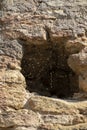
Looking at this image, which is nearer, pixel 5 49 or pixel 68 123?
pixel 68 123

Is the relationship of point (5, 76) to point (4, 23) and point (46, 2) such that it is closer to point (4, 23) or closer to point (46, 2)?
point (4, 23)

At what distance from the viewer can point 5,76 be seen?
368cm

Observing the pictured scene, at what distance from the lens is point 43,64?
4023mm

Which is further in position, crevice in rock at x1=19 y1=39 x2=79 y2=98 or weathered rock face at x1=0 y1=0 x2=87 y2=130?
crevice in rock at x1=19 y1=39 x2=79 y2=98

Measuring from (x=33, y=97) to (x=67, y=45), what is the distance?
0.57 meters

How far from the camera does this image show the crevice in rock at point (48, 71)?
3961 millimetres

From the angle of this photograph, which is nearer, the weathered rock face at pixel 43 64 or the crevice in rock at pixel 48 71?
the weathered rock face at pixel 43 64

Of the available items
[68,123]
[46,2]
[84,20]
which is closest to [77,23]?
[84,20]

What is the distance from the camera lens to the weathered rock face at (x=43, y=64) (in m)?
3.52

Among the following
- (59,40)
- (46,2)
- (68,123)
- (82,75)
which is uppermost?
(46,2)

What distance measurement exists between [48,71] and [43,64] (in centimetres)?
10

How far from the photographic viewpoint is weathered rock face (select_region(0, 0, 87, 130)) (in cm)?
352

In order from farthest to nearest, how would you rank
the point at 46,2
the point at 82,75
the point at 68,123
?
the point at 46,2
the point at 82,75
the point at 68,123

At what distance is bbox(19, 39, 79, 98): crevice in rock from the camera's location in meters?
3.96
